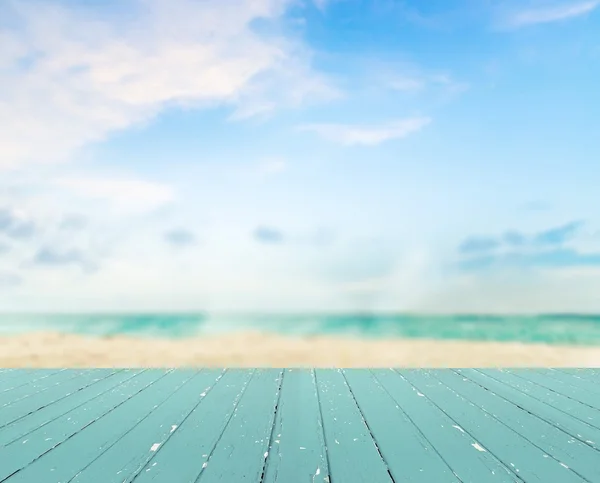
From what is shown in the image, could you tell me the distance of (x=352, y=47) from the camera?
10047 millimetres

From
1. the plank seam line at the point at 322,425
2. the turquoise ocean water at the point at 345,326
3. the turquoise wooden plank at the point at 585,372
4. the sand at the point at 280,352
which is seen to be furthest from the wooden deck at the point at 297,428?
the turquoise ocean water at the point at 345,326

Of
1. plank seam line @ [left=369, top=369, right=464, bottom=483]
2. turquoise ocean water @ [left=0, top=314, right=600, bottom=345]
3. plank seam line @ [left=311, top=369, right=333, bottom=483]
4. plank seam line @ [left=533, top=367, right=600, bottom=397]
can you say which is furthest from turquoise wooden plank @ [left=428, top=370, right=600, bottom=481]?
turquoise ocean water @ [left=0, top=314, right=600, bottom=345]

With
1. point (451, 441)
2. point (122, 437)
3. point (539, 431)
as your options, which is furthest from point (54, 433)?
point (539, 431)

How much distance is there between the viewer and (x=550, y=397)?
230cm

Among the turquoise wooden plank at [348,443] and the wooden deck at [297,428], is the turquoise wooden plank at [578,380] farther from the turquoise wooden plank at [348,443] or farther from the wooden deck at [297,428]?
the turquoise wooden plank at [348,443]

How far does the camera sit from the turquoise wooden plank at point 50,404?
1761 millimetres

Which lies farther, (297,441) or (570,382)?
(570,382)

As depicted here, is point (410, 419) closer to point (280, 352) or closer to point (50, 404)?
point (50, 404)

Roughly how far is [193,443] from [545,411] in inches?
54.1

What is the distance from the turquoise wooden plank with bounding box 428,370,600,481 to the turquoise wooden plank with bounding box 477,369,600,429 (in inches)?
7.0

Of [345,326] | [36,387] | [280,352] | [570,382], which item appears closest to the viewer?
[36,387]

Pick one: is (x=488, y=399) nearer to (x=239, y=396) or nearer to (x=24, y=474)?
(x=239, y=396)

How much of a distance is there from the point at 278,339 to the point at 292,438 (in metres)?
12.5

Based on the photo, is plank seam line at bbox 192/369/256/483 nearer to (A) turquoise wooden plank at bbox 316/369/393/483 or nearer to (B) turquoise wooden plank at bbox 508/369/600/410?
(A) turquoise wooden plank at bbox 316/369/393/483
